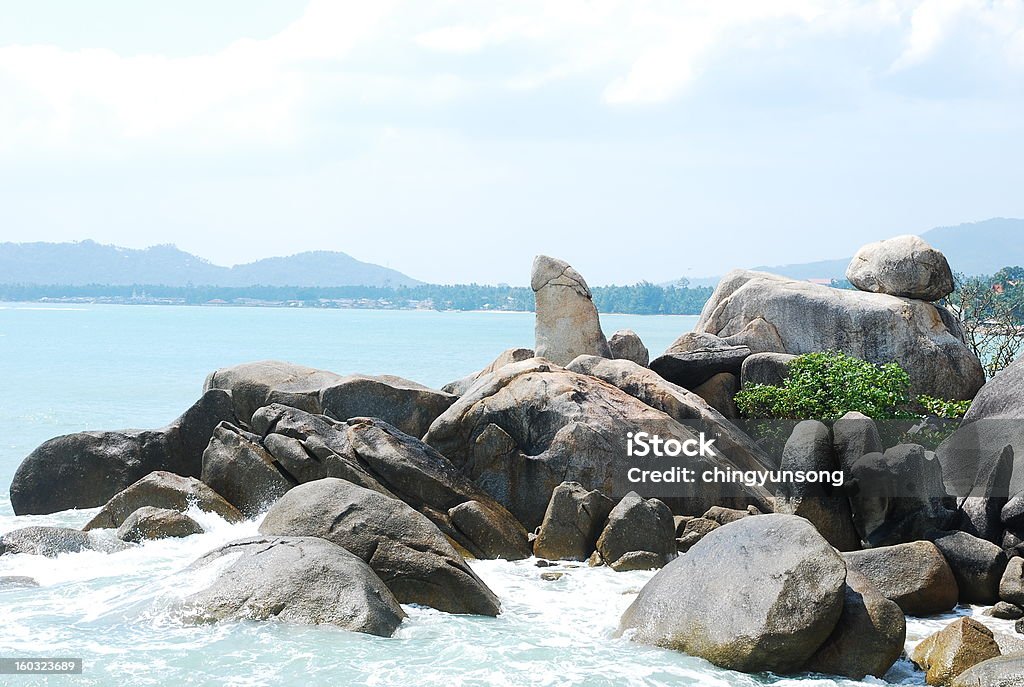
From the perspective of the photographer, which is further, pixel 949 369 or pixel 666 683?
pixel 949 369

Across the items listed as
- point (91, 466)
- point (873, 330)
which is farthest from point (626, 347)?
point (91, 466)

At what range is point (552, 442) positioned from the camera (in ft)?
52.3

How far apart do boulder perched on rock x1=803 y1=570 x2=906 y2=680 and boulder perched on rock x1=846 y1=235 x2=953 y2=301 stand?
12781 millimetres

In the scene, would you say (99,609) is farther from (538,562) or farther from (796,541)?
(796,541)

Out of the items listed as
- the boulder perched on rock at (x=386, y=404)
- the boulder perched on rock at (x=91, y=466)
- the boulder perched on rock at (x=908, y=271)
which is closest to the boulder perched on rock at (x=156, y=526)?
the boulder perched on rock at (x=91, y=466)

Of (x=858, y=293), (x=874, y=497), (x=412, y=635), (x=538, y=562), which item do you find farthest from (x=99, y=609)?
(x=858, y=293)

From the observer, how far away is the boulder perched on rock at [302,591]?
34.2 feet

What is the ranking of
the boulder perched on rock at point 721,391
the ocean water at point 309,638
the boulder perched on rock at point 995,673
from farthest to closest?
1. the boulder perched on rock at point 721,391
2. the ocean water at point 309,638
3. the boulder perched on rock at point 995,673

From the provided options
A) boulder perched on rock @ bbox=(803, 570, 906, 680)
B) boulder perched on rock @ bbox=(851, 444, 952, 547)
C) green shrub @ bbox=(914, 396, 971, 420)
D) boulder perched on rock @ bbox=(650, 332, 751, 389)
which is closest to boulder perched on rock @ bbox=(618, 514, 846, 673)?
boulder perched on rock @ bbox=(803, 570, 906, 680)

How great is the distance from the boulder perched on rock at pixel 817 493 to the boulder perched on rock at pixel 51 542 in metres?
9.07

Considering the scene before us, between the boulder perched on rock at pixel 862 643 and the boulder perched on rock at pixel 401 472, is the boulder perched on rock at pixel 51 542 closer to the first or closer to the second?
the boulder perched on rock at pixel 401 472

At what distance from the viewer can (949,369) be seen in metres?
21.0

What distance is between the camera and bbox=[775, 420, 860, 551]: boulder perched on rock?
46.7ft

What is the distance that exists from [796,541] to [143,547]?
861cm
